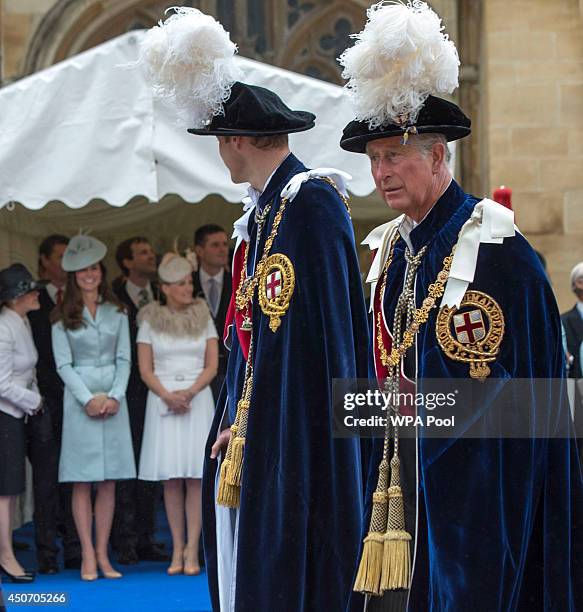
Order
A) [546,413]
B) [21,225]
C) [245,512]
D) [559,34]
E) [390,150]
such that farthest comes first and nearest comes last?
[559,34] < [21,225] < [245,512] < [390,150] < [546,413]

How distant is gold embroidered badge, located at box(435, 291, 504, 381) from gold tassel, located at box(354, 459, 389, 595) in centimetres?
40

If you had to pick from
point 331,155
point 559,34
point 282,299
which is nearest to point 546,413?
point 282,299

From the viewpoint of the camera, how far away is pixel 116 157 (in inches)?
281

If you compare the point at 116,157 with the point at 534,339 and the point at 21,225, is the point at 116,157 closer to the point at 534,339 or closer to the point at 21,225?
the point at 21,225

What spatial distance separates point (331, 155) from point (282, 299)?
3.32 metres

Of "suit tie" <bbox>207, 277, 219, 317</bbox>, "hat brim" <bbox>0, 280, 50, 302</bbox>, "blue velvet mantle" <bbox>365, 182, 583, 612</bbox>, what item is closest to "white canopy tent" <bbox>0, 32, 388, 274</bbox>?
"hat brim" <bbox>0, 280, 50, 302</bbox>

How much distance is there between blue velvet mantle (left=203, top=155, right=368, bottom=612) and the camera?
3.96 m

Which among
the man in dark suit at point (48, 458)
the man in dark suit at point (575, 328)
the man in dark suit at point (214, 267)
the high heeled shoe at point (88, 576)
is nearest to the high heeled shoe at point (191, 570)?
the high heeled shoe at point (88, 576)

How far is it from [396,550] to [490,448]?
0.37 m

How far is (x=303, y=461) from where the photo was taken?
3.96m

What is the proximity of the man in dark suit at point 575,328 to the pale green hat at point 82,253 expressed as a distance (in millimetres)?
3115

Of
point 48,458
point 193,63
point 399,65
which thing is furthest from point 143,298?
point 399,65

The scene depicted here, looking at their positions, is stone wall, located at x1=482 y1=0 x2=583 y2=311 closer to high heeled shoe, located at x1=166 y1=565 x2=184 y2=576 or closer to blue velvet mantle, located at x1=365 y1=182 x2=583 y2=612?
high heeled shoe, located at x1=166 y1=565 x2=184 y2=576

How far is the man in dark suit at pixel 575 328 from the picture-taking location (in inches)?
337
